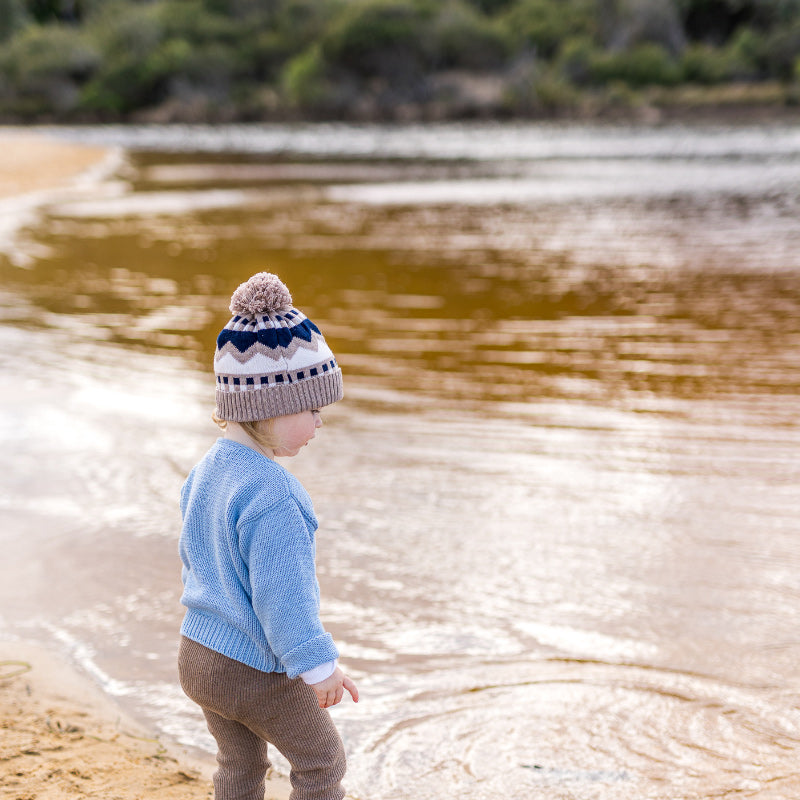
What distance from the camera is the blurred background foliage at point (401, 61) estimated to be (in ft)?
254

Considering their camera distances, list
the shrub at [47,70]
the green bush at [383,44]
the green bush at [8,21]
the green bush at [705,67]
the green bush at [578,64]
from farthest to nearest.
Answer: the green bush at [8,21] < the shrub at [47,70] < the green bush at [578,64] < the green bush at [383,44] < the green bush at [705,67]

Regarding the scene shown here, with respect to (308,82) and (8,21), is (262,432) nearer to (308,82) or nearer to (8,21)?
(308,82)

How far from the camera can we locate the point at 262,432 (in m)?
1.97

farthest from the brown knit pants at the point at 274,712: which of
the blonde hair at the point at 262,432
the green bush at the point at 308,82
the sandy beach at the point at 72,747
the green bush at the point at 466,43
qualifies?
the green bush at the point at 466,43

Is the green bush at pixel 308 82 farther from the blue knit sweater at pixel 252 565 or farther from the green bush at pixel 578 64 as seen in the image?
the blue knit sweater at pixel 252 565

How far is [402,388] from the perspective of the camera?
662cm

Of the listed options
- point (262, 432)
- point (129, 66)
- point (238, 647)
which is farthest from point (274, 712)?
point (129, 66)

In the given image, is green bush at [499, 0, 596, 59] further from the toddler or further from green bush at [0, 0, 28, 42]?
the toddler

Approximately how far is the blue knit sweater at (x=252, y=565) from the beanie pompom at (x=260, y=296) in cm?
27

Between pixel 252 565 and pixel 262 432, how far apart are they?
0.88ft

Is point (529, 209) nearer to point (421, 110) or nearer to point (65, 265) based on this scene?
point (65, 265)

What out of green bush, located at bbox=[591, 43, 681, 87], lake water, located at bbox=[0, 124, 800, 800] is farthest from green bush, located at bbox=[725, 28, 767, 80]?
lake water, located at bbox=[0, 124, 800, 800]

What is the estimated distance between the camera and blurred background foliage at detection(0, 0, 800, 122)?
254 ft

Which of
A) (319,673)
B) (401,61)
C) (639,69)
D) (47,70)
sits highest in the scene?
(401,61)
